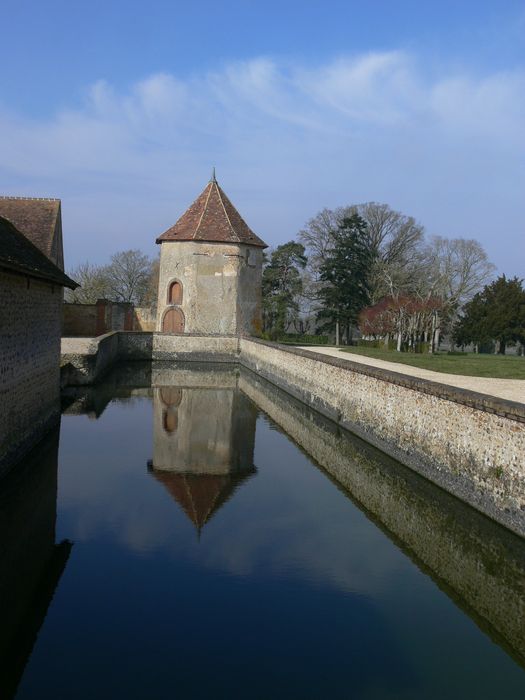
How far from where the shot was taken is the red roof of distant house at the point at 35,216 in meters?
14.6

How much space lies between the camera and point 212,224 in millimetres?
33250

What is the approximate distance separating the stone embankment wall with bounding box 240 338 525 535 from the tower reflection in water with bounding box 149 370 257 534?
95.3 inches

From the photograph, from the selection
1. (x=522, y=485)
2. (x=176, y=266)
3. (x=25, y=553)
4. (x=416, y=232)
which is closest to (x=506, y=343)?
(x=416, y=232)

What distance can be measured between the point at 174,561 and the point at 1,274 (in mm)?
4532

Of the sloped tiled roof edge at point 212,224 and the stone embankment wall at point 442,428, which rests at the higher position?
the sloped tiled roof edge at point 212,224

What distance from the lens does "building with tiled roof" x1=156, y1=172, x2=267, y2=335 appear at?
1286 inches

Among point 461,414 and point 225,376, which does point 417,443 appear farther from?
point 225,376

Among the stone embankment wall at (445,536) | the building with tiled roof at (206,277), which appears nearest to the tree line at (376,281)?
the building with tiled roof at (206,277)

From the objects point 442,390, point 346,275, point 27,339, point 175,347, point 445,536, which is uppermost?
point 346,275

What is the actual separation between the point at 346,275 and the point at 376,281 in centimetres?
300

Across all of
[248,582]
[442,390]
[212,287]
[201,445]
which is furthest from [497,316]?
[248,582]

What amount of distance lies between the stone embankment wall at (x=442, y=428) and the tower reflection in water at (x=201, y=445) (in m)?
2.42

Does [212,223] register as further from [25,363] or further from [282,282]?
[25,363]

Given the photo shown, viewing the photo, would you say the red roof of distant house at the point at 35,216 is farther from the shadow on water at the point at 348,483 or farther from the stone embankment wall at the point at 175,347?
the stone embankment wall at the point at 175,347
